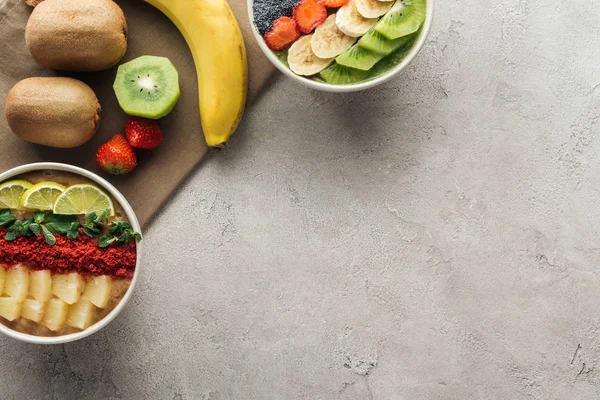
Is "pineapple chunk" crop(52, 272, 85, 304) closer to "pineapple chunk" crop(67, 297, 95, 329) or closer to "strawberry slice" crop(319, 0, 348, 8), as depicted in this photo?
"pineapple chunk" crop(67, 297, 95, 329)

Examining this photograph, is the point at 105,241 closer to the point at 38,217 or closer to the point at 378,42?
the point at 38,217

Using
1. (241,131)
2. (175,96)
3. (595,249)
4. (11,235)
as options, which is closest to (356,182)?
(241,131)

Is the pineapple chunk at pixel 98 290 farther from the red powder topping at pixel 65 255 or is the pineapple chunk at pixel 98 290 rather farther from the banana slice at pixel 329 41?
the banana slice at pixel 329 41

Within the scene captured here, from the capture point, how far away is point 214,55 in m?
2.17

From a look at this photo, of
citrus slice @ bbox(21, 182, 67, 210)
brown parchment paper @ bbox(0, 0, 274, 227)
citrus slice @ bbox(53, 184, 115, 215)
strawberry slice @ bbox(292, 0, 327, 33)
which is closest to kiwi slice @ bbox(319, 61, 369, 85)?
strawberry slice @ bbox(292, 0, 327, 33)

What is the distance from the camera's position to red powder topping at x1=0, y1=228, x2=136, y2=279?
1.99m

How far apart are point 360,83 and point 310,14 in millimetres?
262

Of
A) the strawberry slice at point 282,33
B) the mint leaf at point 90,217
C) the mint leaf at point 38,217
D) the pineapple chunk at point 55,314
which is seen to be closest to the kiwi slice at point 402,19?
the strawberry slice at point 282,33

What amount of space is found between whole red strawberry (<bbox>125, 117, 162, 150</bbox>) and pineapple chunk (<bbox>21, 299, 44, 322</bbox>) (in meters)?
0.58

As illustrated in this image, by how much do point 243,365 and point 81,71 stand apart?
3.70 feet

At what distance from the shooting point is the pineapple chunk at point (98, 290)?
2010 millimetres

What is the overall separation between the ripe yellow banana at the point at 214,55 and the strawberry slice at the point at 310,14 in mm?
238

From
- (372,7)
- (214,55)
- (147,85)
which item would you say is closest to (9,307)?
(147,85)

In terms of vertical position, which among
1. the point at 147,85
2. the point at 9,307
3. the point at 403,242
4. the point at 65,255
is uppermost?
the point at 147,85
